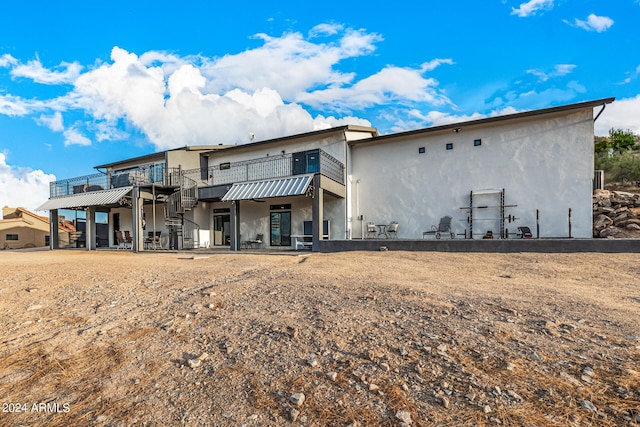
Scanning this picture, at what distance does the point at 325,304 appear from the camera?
16.4 feet

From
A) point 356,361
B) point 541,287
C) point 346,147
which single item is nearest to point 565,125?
point 346,147

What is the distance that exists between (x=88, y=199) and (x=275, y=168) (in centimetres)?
1258

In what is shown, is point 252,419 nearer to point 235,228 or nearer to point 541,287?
point 541,287

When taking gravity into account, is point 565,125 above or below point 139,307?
above

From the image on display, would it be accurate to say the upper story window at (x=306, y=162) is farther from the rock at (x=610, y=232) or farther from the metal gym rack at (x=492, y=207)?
the rock at (x=610, y=232)

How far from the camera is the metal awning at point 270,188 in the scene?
1477cm

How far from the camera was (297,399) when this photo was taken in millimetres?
2578

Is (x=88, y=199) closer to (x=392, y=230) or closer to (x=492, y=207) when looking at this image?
(x=392, y=230)

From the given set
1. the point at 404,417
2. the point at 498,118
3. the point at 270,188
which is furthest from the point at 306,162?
the point at 404,417

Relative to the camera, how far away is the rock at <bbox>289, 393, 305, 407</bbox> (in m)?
2.54

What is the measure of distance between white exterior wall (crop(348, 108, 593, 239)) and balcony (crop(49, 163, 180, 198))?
11.9 metres

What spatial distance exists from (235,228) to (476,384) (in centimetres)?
1511

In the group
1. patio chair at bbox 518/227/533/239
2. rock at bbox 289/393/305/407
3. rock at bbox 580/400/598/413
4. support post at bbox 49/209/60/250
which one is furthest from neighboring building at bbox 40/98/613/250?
A: rock at bbox 580/400/598/413

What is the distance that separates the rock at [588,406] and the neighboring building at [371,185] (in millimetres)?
12260
